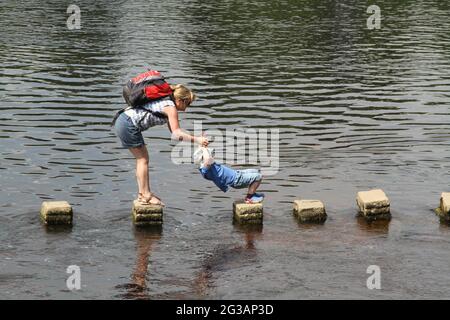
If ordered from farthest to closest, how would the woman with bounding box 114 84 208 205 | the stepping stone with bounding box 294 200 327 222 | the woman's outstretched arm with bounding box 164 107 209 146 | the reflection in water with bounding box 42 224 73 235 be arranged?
the stepping stone with bounding box 294 200 327 222, the woman with bounding box 114 84 208 205, the reflection in water with bounding box 42 224 73 235, the woman's outstretched arm with bounding box 164 107 209 146

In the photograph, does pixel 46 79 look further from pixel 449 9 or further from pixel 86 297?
pixel 449 9

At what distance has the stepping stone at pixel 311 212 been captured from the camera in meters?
13.6

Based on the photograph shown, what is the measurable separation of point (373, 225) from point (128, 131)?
10.3ft

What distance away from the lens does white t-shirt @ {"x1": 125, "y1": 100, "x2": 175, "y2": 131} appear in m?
13.3

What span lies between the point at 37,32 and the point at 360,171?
18778 millimetres

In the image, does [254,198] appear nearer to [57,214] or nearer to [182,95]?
[182,95]

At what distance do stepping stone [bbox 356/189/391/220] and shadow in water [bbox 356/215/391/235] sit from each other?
2.8 inches

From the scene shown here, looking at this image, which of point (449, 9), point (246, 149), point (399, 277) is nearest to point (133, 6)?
point (449, 9)

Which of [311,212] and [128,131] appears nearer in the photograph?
[128,131]

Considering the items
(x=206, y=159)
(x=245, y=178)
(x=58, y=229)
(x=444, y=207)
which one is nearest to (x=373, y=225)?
(x=444, y=207)

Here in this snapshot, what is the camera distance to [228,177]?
45.1ft

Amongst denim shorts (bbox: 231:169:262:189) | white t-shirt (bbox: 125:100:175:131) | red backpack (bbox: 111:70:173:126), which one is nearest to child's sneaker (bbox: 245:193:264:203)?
denim shorts (bbox: 231:169:262:189)

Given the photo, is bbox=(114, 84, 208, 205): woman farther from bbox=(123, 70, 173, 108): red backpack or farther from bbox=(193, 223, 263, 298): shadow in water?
bbox=(193, 223, 263, 298): shadow in water

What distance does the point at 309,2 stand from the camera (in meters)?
43.2
